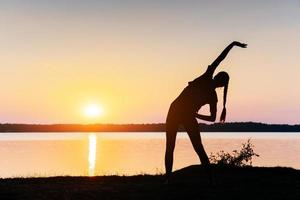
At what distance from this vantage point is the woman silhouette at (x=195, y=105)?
14.7 metres

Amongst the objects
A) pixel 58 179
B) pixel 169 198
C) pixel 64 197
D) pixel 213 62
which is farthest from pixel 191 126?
pixel 58 179

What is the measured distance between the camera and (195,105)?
15.0 m

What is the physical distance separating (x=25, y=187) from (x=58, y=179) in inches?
100

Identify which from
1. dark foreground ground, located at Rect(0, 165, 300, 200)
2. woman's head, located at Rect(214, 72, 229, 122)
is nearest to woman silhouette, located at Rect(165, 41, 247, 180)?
woman's head, located at Rect(214, 72, 229, 122)

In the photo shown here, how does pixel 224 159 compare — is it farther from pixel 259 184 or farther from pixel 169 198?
pixel 169 198

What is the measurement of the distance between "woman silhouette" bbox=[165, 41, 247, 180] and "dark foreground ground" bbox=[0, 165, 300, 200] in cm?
111

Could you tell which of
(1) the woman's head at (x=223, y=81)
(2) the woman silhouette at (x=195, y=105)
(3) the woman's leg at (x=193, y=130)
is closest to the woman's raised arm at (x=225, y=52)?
(2) the woman silhouette at (x=195, y=105)

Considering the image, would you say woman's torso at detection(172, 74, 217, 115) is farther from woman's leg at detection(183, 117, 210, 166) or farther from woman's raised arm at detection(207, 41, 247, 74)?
woman's raised arm at detection(207, 41, 247, 74)

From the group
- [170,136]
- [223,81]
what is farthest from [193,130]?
[223,81]

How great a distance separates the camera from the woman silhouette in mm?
14664

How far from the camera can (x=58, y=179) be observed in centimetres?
1769

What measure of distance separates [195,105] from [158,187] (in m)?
2.33

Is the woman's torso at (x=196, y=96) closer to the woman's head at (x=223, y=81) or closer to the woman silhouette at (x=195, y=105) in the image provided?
the woman silhouette at (x=195, y=105)

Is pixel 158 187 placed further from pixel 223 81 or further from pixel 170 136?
pixel 223 81
